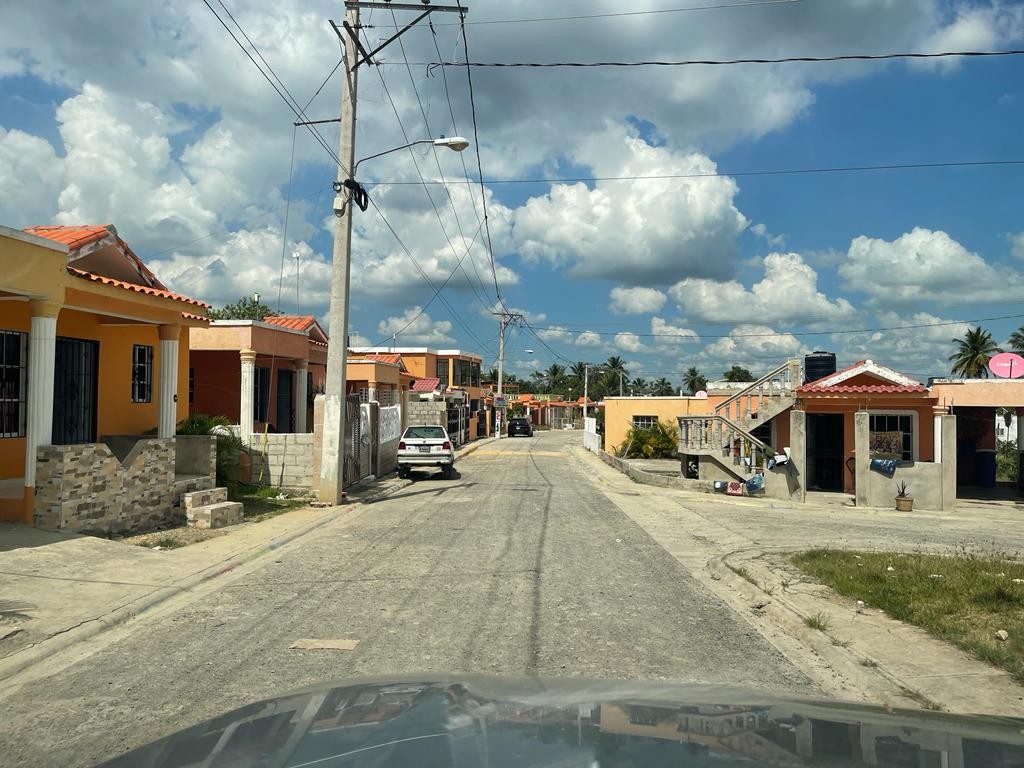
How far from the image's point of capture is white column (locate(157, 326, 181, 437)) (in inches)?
546

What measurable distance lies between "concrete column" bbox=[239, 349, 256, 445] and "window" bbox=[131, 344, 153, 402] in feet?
9.35

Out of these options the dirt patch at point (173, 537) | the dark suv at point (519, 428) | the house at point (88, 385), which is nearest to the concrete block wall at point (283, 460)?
the house at point (88, 385)

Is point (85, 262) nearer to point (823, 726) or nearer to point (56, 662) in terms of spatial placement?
point (56, 662)

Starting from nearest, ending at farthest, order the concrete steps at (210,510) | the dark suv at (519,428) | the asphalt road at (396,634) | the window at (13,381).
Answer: the asphalt road at (396,634)
the window at (13,381)
the concrete steps at (210,510)
the dark suv at (519,428)

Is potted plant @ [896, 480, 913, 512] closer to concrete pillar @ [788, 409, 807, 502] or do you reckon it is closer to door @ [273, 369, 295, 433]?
concrete pillar @ [788, 409, 807, 502]

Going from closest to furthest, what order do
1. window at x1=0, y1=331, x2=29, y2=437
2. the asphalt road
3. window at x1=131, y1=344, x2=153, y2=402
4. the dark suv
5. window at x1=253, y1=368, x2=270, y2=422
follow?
the asphalt road
window at x1=0, y1=331, x2=29, y2=437
window at x1=131, y1=344, x2=153, y2=402
window at x1=253, y1=368, x2=270, y2=422
the dark suv

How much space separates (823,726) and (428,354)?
173 ft

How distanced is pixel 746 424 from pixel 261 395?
1447 centimetres

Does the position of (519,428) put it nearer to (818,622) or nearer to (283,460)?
(283,460)

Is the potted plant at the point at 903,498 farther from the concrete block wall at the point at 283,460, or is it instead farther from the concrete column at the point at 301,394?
the concrete column at the point at 301,394

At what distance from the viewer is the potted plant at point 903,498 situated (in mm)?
18266

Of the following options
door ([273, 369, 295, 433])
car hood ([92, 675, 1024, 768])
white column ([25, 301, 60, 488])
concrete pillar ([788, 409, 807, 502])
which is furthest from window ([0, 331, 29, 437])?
concrete pillar ([788, 409, 807, 502])

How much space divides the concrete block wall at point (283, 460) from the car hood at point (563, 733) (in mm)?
14606

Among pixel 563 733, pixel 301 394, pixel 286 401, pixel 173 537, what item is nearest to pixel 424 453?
pixel 301 394
